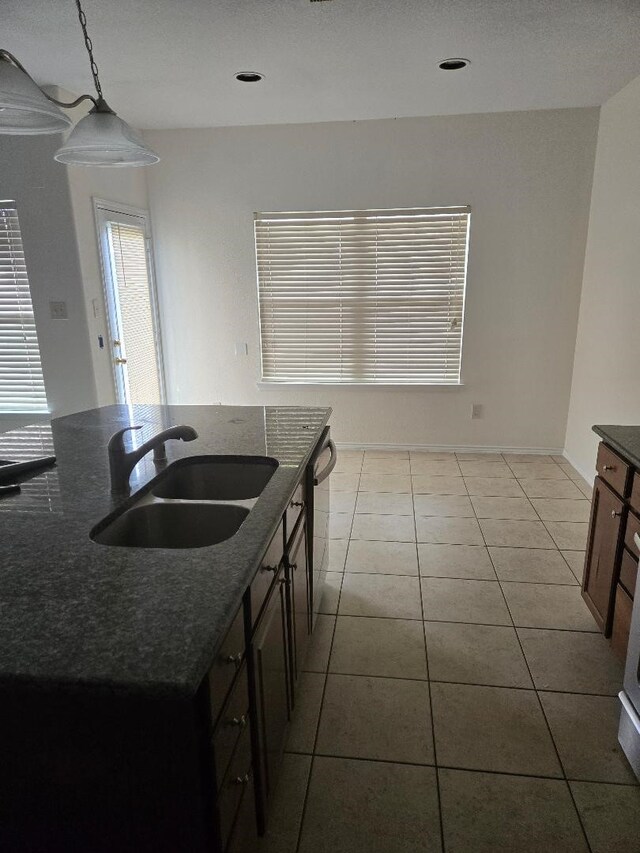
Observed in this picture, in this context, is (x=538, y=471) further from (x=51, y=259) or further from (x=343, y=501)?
(x=51, y=259)

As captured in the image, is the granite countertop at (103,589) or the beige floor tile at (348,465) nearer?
the granite countertop at (103,589)

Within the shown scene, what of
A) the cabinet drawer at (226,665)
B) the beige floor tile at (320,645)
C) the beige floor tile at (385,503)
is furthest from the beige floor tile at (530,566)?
the cabinet drawer at (226,665)

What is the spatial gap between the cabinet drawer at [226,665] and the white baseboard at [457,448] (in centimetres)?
390

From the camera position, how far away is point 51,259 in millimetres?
3641

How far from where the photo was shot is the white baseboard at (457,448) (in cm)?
473

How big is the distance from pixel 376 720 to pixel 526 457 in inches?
133

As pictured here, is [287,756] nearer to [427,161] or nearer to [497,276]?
[497,276]

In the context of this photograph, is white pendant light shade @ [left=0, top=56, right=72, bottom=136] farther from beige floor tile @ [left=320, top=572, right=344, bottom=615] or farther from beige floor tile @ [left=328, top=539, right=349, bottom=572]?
beige floor tile @ [left=328, top=539, right=349, bottom=572]

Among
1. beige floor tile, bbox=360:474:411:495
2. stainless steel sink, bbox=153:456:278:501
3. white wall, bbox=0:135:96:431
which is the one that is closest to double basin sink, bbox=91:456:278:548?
stainless steel sink, bbox=153:456:278:501

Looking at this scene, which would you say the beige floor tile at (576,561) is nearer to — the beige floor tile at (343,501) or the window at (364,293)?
the beige floor tile at (343,501)

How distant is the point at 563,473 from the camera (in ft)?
14.1

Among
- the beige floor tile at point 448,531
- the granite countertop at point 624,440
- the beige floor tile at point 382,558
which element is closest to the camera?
the granite countertop at point 624,440

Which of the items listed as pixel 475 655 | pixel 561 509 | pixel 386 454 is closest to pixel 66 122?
pixel 475 655

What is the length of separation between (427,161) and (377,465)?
100 inches
